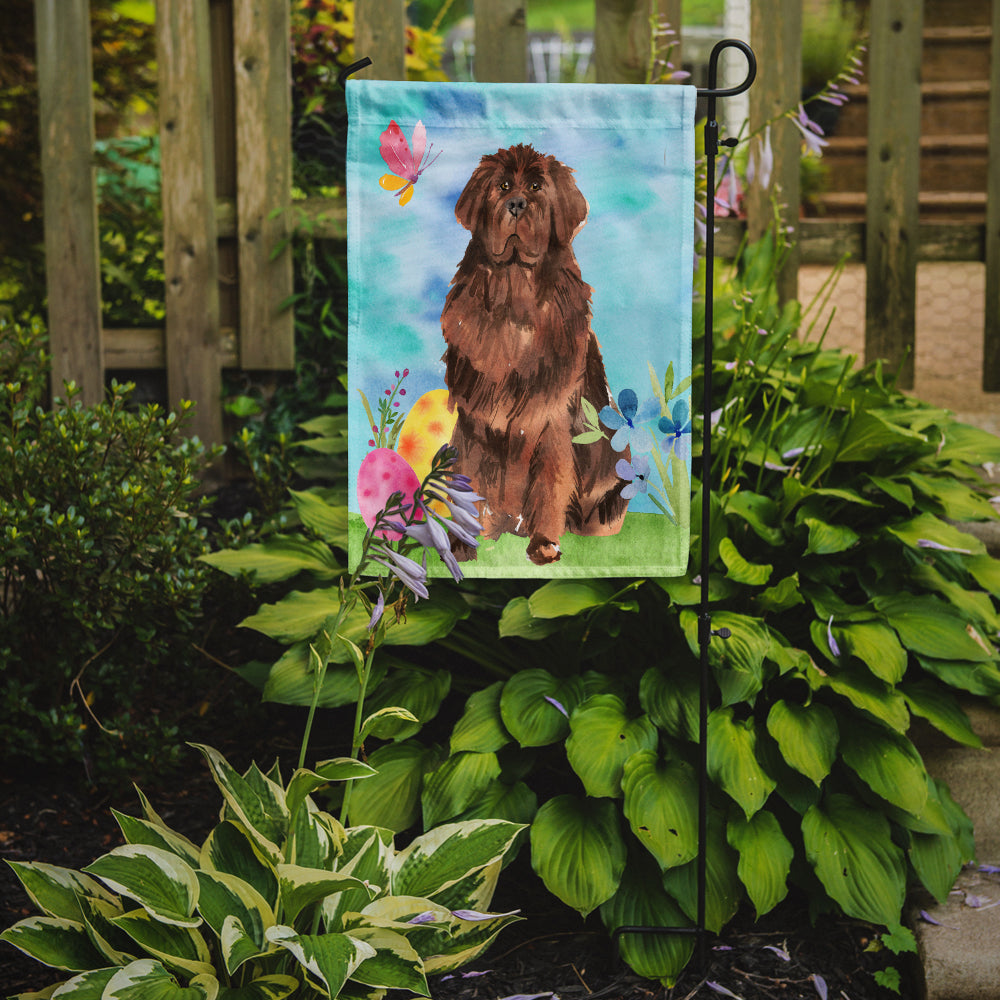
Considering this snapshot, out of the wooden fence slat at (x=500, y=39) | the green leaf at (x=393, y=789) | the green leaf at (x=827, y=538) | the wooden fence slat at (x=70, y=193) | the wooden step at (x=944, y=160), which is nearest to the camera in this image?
the green leaf at (x=393, y=789)

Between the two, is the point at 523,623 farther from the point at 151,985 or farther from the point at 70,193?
the point at 70,193

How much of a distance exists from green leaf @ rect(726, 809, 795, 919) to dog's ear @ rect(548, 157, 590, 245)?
116 cm

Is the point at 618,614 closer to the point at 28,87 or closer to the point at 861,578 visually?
the point at 861,578

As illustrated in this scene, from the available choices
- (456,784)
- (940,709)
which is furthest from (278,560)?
(940,709)

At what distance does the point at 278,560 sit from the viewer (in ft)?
7.77

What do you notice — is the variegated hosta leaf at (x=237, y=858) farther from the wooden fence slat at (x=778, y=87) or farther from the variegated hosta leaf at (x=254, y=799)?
the wooden fence slat at (x=778, y=87)

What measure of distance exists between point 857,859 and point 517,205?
139 centimetres

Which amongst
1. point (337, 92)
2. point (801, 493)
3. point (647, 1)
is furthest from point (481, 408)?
point (337, 92)

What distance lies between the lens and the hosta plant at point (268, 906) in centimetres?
144

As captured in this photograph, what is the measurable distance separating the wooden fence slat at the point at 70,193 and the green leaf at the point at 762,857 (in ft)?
8.02


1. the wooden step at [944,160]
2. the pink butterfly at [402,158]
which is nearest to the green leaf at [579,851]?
the pink butterfly at [402,158]

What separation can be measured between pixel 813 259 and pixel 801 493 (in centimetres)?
152

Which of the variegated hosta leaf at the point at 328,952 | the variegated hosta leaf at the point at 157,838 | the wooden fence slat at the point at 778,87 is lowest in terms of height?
the variegated hosta leaf at the point at 328,952

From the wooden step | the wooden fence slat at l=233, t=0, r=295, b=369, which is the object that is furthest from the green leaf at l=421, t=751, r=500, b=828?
the wooden step
